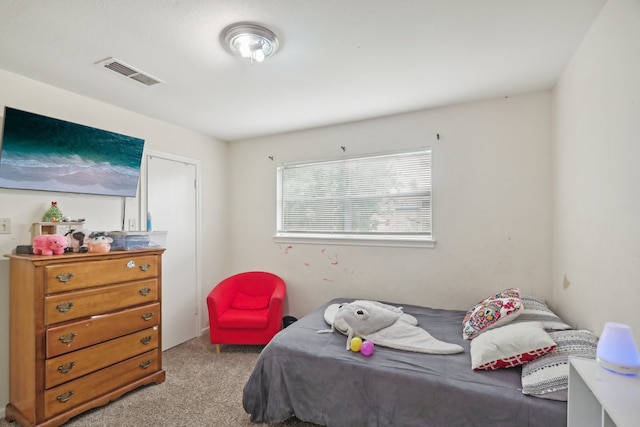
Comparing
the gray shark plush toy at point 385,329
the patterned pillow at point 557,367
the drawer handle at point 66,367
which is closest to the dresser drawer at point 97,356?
the drawer handle at point 66,367

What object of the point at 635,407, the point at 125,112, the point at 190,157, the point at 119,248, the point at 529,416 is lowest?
the point at 529,416

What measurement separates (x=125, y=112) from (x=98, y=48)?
1.17 meters

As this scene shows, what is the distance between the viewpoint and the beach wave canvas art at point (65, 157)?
7.25 ft

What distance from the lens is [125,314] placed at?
8.04 feet

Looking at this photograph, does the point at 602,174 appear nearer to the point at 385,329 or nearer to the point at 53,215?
the point at 385,329

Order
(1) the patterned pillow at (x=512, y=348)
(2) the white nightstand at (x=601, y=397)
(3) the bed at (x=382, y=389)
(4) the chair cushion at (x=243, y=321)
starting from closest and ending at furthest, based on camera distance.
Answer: (2) the white nightstand at (x=601, y=397), (3) the bed at (x=382, y=389), (1) the patterned pillow at (x=512, y=348), (4) the chair cushion at (x=243, y=321)

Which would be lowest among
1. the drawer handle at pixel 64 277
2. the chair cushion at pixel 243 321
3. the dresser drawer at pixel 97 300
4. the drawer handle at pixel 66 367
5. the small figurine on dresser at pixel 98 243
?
the chair cushion at pixel 243 321

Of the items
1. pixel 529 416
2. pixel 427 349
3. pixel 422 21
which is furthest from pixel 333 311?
pixel 422 21

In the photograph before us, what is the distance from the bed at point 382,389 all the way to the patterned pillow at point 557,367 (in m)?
0.04

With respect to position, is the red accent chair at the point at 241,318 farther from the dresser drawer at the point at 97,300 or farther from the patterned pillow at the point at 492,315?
the patterned pillow at the point at 492,315

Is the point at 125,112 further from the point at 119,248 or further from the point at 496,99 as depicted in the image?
the point at 496,99

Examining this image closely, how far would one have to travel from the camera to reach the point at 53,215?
7.81 feet

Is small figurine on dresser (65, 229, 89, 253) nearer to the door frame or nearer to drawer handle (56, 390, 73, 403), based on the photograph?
the door frame

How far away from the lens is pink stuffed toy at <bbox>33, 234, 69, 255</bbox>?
6.97ft
